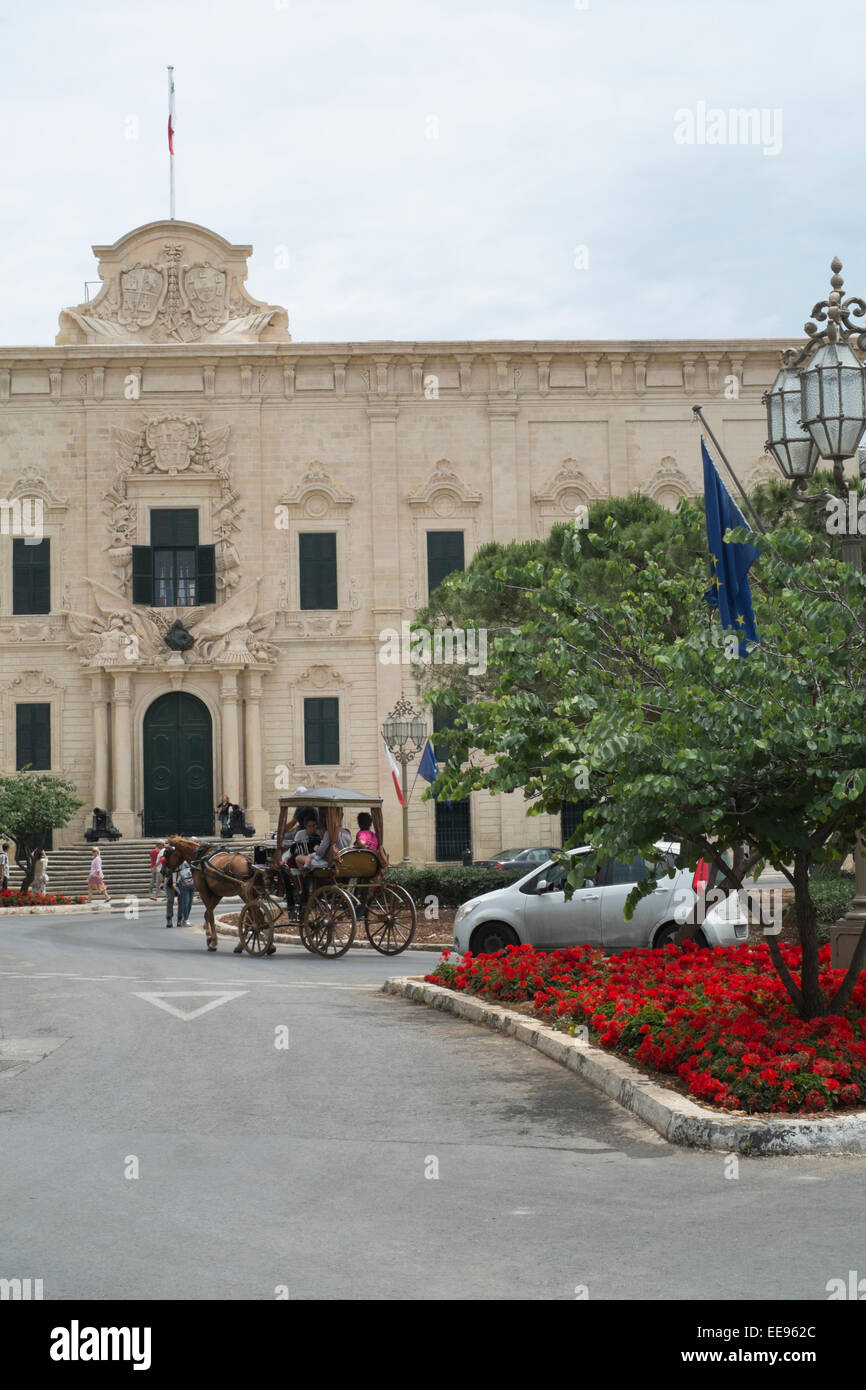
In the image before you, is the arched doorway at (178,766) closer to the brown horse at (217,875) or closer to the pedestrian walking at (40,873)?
the pedestrian walking at (40,873)

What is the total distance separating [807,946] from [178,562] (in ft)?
108

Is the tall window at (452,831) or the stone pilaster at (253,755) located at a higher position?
the stone pilaster at (253,755)

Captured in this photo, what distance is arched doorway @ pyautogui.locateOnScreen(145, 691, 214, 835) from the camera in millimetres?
39875

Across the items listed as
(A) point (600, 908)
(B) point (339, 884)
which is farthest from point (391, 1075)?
(B) point (339, 884)

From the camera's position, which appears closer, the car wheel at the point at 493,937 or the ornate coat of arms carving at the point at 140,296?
the car wheel at the point at 493,937

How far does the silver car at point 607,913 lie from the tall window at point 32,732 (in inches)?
1020

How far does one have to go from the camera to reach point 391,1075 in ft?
34.1

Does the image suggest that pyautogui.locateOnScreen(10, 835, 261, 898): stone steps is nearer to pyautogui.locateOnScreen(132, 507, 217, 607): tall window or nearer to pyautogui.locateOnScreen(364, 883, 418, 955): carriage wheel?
pyautogui.locateOnScreen(132, 507, 217, 607): tall window

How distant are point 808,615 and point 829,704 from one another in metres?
0.62

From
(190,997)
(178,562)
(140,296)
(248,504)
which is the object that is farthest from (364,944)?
(140,296)

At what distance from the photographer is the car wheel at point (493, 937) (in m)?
16.7

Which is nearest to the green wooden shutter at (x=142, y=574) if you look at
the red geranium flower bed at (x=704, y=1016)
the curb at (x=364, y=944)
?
the curb at (x=364, y=944)

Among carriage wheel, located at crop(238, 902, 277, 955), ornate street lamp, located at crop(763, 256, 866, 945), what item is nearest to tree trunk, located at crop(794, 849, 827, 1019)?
ornate street lamp, located at crop(763, 256, 866, 945)

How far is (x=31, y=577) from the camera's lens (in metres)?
40.5
